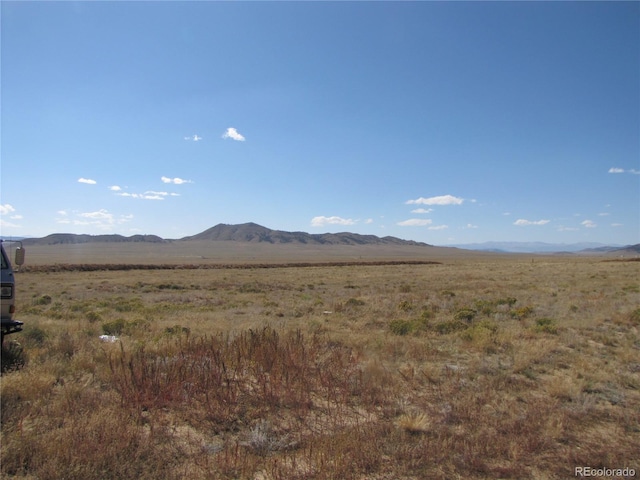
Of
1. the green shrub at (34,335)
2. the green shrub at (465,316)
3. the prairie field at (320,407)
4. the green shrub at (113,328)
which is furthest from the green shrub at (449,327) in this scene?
the green shrub at (34,335)

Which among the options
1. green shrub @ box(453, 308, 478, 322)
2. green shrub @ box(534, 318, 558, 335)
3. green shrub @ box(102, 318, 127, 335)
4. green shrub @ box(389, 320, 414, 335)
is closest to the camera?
green shrub @ box(102, 318, 127, 335)

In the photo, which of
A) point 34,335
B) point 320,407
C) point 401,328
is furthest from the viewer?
point 401,328

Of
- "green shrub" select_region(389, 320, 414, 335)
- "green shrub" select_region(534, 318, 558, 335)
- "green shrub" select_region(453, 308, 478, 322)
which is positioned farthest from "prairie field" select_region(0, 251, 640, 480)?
"green shrub" select_region(453, 308, 478, 322)

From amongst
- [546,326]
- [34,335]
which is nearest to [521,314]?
[546,326]

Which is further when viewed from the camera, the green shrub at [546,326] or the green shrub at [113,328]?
the green shrub at [546,326]

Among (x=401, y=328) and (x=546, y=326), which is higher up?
(x=546, y=326)

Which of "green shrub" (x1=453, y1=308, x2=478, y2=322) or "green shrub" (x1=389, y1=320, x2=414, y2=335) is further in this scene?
"green shrub" (x1=453, y1=308, x2=478, y2=322)

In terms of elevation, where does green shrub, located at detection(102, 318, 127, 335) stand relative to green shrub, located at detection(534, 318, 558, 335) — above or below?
below

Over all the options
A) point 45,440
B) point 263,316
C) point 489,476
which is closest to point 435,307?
point 263,316

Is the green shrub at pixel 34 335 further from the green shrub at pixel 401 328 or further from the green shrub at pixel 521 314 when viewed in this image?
the green shrub at pixel 521 314

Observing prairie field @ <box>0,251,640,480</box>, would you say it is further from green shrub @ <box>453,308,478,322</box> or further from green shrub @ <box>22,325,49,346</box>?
green shrub @ <box>453,308,478,322</box>

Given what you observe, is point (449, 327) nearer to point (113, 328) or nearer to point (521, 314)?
point (521, 314)

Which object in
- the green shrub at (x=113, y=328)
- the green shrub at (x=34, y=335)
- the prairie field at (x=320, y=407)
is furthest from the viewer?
the green shrub at (x=113, y=328)

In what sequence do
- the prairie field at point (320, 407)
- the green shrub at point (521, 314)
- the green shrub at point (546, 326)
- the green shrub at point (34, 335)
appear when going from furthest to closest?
the green shrub at point (521, 314) < the green shrub at point (546, 326) < the green shrub at point (34, 335) < the prairie field at point (320, 407)
